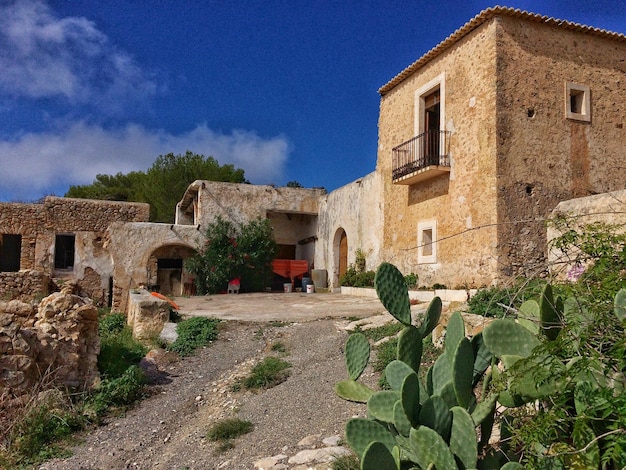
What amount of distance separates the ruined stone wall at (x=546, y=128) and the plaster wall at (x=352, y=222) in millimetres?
4634

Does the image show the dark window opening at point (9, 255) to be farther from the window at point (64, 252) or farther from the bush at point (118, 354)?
the bush at point (118, 354)

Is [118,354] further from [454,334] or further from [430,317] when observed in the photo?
[454,334]

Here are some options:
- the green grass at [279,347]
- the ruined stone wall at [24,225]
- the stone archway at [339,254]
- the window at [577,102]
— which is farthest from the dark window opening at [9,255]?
the window at [577,102]

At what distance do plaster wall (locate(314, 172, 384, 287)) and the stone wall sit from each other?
29.2ft

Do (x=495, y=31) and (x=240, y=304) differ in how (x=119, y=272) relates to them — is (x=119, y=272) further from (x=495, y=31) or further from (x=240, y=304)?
(x=495, y=31)

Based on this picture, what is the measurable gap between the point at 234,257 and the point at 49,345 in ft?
37.2

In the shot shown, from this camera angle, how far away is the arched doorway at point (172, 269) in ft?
→ 56.4

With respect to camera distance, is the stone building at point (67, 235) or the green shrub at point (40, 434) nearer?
the green shrub at point (40, 434)

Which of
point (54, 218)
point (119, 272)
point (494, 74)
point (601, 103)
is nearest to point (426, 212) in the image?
point (494, 74)

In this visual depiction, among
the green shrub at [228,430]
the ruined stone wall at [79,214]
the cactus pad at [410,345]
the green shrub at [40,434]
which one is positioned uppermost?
the ruined stone wall at [79,214]

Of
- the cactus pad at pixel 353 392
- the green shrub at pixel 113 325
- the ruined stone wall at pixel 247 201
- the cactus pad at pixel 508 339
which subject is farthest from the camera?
the ruined stone wall at pixel 247 201

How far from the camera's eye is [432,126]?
1263 centimetres

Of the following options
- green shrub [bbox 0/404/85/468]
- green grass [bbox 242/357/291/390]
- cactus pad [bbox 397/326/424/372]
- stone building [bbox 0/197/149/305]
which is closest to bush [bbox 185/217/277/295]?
stone building [bbox 0/197/149/305]

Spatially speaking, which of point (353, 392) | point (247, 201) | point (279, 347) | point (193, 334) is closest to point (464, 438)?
point (353, 392)
